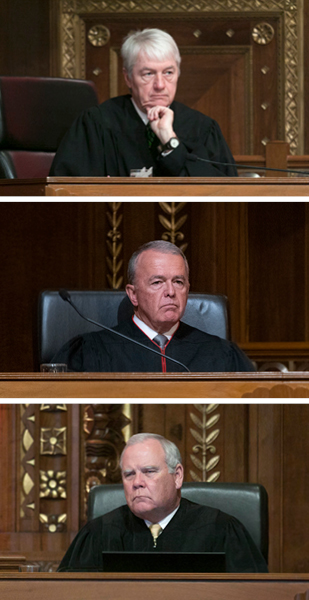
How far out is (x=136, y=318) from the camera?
2.42 metres

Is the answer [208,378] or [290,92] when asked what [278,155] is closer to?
[290,92]

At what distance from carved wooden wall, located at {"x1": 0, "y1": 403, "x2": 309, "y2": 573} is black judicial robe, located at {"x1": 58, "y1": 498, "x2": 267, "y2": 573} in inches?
45.1

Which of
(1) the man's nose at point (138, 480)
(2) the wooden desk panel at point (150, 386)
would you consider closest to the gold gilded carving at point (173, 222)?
(1) the man's nose at point (138, 480)

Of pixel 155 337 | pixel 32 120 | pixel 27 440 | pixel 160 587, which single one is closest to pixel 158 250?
pixel 155 337

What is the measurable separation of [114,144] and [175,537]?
4.53ft

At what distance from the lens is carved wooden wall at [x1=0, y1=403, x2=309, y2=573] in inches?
137

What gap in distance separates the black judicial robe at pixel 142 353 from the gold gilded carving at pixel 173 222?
26.6 inches

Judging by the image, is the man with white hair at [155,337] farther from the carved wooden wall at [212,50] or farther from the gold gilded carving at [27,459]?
the carved wooden wall at [212,50]

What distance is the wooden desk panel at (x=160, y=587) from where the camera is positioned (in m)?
1.67

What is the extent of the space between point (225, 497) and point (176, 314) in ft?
1.71

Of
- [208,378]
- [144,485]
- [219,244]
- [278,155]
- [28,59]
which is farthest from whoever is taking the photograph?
[28,59]

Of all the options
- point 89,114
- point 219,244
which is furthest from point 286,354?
point 89,114

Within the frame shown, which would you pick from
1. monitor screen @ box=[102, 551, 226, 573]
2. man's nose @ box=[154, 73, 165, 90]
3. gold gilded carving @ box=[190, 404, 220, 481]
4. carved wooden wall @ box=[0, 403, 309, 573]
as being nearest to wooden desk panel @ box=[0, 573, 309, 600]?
monitor screen @ box=[102, 551, 226, 573]

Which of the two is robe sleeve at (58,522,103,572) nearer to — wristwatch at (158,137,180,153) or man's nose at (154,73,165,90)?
wristwatch at (158,137,180,153)
